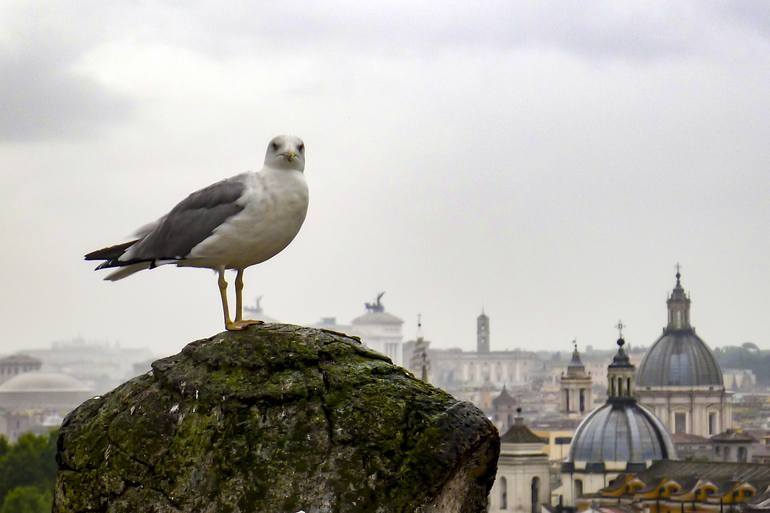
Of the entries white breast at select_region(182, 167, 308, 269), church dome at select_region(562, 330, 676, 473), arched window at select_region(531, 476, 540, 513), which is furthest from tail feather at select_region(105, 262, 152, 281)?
arched window at select_region(531, 476, 540, 513)

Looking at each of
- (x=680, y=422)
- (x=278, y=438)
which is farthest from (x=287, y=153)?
(x=680, y=422)

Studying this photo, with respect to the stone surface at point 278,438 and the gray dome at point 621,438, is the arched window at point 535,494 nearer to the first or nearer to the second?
the gray dome at point 621,438

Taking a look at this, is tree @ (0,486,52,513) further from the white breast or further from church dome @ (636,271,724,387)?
church dome @ (636,271,724,387)

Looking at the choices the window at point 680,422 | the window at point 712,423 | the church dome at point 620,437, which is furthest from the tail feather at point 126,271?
the window at point 712,423

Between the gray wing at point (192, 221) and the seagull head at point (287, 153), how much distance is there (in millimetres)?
183

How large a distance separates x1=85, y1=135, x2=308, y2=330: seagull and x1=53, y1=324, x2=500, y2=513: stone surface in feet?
1.05

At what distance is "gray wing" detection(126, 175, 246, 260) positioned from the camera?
9.98 meters

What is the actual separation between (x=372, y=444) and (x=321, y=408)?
26 centimetres

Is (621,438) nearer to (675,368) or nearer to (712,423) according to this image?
(675,368)

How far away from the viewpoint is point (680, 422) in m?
168

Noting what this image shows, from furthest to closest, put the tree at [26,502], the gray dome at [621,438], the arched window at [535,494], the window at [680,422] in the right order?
the window at [680,422], the arched window at [535,494], the gray dome at [621,438], the tree at [26,502]

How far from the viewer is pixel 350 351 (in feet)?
32.2

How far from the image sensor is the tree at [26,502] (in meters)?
82.1

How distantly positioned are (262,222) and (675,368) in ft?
512
